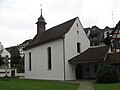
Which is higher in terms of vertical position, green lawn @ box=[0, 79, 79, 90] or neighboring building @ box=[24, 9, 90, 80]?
neighboring building @ box=[24, 9, 90, 80]

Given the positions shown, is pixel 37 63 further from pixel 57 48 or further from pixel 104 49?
pixel 104 49

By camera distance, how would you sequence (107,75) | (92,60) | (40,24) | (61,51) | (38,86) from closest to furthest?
(38,86)
(107,75)
(92,60)
(61,51)
(40,24)

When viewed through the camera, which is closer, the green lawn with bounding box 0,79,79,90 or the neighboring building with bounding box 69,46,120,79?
the green lawn with bounding box 0,79,79,90

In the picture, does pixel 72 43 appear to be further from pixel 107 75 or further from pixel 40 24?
pixel 40 24

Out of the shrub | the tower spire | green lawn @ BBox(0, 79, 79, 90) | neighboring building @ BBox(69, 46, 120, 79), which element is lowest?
green lawn @ BBox(0, 79, 79, 90)

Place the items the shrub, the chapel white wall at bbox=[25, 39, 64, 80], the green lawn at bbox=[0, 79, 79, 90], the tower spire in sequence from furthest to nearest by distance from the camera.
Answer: the tower spire < the chapel white wall at bbox=[25, 39, 64, 80] < the shrub < the green lawn at bbox=[0, 79, 79, 90]

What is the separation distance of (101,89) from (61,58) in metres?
16.4

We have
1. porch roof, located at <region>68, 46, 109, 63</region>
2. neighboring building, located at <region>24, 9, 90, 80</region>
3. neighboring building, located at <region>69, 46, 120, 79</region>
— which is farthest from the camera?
neighboring building, located at <region>24, 9, 90, 80</region>

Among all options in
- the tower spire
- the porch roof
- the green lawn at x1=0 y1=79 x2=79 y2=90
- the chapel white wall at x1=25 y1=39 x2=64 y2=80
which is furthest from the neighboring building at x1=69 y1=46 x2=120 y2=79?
the tower spire

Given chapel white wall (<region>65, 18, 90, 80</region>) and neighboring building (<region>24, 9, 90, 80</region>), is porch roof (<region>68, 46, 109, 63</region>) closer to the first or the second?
chapel white wall (<region>65, 18, 90, 80</region>)

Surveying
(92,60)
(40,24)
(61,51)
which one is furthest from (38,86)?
(40,24)

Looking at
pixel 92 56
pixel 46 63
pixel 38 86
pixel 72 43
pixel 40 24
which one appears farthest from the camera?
pixel 40 24

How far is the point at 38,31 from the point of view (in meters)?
48.5

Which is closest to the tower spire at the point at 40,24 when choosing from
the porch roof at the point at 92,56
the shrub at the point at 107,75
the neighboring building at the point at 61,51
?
the neighboring building at the point at 61,51
